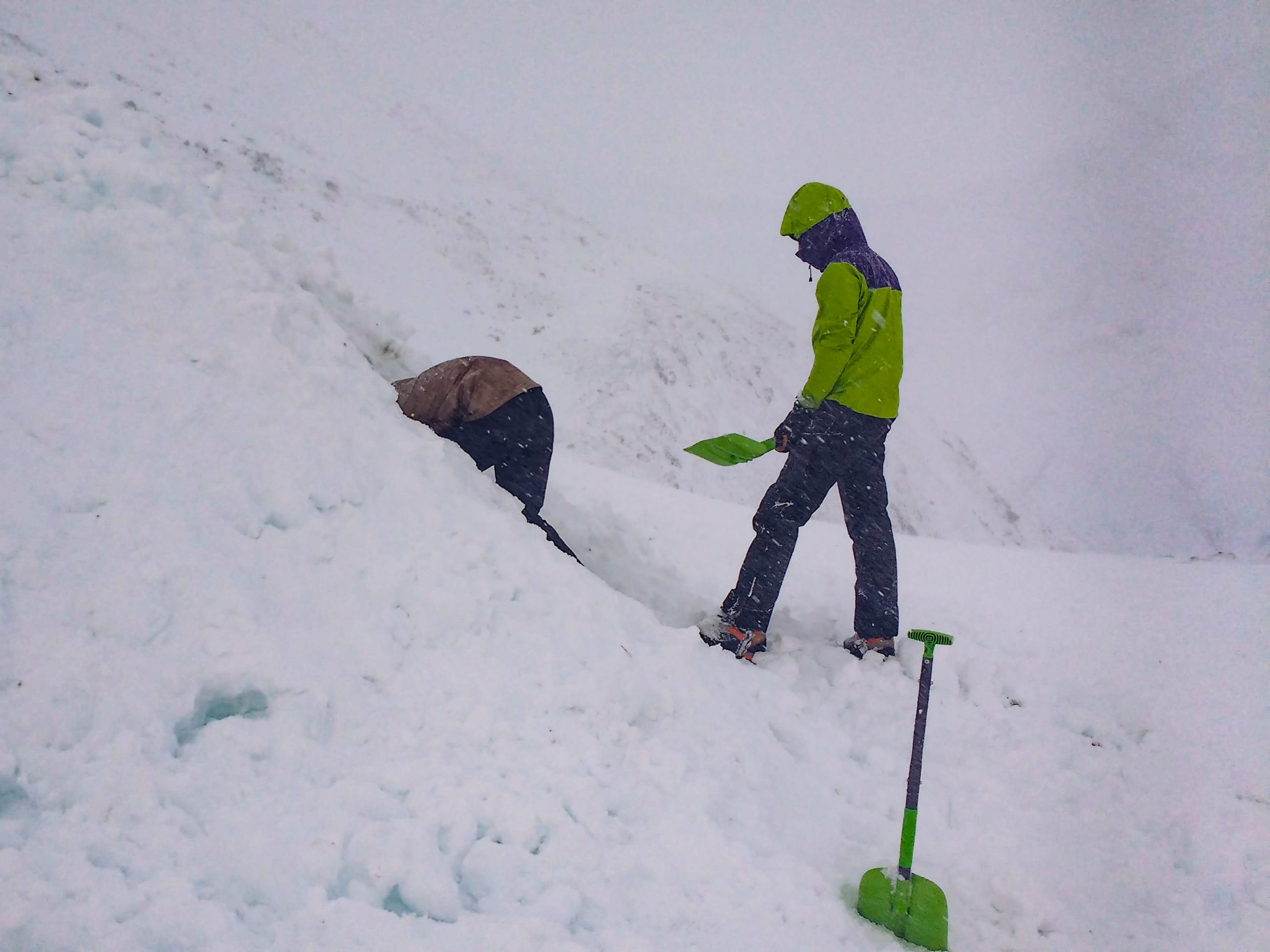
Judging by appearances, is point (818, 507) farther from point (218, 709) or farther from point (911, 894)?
point (218, 709)

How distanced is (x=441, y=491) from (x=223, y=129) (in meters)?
13.3

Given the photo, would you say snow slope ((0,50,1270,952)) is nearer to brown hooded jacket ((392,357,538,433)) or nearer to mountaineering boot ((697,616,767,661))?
mountaineering boot ((697,616,767,661))

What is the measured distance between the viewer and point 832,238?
351cm

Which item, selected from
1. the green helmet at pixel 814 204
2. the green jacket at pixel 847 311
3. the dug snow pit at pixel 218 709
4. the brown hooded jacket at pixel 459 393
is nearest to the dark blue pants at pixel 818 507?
the green jacket at pixel 847 311

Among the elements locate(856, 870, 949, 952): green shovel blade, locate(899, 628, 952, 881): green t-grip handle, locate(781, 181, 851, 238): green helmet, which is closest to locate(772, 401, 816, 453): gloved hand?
locate(781, 181, 851, 238): green helmet

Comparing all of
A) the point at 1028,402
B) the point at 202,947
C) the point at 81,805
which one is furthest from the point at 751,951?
the point at 1028,402

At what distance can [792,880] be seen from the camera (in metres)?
2.16

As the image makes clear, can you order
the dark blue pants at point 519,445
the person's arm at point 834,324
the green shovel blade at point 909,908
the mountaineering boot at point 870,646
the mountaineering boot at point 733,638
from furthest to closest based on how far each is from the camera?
1. the dark blue pants at point 519,445
2. the mountaineering boot at point 870,646
3. the mountaineering boot at point 733,638
4. the person's arm at point 834,324
5. the green shovel blade at point 909,908

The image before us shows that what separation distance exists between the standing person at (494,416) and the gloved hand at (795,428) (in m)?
1.18

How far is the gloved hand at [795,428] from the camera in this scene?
351 centimetres

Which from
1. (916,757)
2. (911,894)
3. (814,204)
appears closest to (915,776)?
(916,757)

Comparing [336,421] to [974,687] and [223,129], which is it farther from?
[223,129]

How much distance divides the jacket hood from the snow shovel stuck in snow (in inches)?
81.2

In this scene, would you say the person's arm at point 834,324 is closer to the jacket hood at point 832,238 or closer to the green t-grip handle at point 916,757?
the jacket hood at point 832,238
